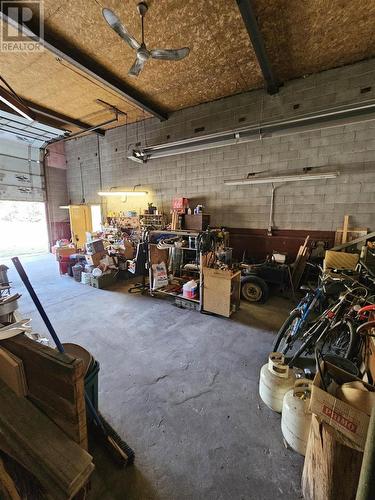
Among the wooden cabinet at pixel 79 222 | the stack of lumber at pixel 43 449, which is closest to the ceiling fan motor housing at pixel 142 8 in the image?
the stack of lumber at pixel 43 449

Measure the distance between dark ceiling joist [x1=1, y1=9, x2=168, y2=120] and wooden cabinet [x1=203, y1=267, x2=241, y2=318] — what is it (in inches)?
175

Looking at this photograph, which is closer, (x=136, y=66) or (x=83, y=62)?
(x=136, y=66)

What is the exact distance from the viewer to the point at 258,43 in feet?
10.9

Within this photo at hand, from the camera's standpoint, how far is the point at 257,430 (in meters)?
1.72

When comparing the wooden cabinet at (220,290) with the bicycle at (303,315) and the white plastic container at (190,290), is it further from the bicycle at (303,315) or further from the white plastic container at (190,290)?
the bicycle at (303,315)

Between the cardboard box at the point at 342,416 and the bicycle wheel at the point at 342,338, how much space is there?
97 centimetres

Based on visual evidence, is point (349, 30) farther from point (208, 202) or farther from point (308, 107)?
point (208, 202)

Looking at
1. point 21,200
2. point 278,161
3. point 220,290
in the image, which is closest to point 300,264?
point 220,290

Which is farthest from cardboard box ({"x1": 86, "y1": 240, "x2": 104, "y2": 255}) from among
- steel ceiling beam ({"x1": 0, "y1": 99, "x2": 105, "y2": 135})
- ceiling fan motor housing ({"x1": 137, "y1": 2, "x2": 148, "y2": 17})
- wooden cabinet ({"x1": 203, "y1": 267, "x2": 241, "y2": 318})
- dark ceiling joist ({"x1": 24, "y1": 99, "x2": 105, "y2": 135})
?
ceiling fan motor housing ({"x1": 137, "y1": 2, "x2": 148, "y2": 17})

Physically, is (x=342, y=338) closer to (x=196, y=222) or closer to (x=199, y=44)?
(x=196, y=222)

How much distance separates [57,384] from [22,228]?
975cm

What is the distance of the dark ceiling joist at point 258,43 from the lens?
275cm

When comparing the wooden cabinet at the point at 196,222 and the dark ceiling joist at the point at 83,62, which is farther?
the wooden cabinet at the point at 196,222

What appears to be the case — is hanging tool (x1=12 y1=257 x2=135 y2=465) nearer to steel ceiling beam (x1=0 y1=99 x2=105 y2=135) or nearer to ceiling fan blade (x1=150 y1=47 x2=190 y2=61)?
ceiling fan blade (x1=150 y1=47 x2=190 y2=61)
